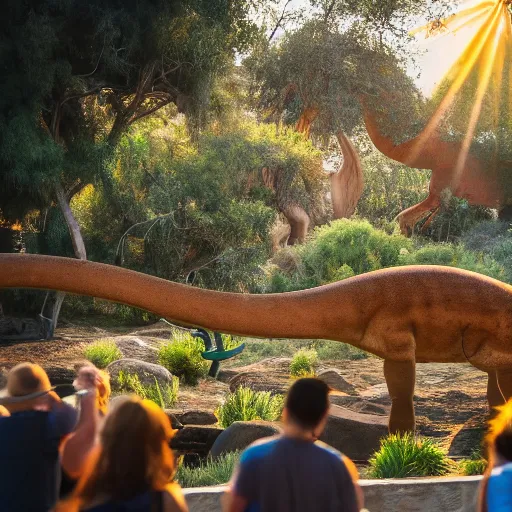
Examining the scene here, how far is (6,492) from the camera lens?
10.9ft

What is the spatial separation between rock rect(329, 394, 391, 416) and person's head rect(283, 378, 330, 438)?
6272mm

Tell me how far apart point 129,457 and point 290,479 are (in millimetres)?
581

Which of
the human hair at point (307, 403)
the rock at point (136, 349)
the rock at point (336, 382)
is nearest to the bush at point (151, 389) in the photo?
the rock at point (336, 382)

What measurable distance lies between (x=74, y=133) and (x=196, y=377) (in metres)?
7.85

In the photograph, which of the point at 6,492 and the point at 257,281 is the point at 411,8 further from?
the point at 6,492

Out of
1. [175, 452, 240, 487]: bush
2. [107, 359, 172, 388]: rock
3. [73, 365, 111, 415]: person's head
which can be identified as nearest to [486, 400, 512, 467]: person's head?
[73, 365, 111, 415]: person's head

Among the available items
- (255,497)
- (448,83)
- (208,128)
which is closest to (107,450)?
(255,497)

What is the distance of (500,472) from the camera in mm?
3090

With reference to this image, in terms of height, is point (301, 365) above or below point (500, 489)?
below

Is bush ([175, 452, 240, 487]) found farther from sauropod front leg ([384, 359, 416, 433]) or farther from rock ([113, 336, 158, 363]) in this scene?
rock ([113, 336, 158, 363])

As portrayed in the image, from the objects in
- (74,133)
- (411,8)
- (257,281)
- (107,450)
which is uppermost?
(411,8)

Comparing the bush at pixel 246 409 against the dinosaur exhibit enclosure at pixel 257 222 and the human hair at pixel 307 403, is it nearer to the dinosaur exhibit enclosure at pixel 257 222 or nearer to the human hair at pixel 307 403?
the dinosaur exhibit enclosure at pixel 257 222

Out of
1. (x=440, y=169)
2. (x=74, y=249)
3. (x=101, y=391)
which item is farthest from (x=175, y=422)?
(x=440, y=169)

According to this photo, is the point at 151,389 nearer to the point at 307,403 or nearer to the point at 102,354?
the point at 102,354
